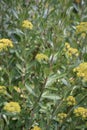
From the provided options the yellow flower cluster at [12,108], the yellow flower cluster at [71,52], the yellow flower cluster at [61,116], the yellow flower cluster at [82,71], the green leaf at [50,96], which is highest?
the yellow flower cluster at [71,52]

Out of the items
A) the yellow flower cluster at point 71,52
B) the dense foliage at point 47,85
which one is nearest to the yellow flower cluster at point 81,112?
the dense foliage at point 47,85

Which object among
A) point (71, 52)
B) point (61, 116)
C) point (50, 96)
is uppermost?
point (71, 52)

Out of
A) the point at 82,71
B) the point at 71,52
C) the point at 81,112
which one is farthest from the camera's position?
the point at 71,52

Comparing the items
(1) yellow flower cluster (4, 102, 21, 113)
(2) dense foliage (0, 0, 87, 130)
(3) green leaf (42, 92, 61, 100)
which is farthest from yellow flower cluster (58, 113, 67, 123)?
(1) yellow flower cluster (4, 102, 21, 113)

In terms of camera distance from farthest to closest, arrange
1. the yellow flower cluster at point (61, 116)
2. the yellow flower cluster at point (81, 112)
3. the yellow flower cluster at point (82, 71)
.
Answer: the yellow flower cluster at point (61, 116) → the yellow flower cluster at point (81, 112) → the yellow flower cluster at point (82, 71)

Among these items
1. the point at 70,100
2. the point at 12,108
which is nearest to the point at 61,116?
the point at 70,100

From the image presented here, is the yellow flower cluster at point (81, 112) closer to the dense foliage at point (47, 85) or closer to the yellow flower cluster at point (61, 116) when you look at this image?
the dense foliage at point (47, 85)

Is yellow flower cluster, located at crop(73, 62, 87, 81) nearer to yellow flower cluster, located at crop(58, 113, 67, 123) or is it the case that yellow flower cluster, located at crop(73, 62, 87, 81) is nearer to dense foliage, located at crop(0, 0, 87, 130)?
dense foliage, located at crop(0, 0, 87, 130)

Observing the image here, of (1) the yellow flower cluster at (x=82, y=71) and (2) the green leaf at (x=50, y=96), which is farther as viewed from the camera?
(2) the green leaf at (x=50, y=96)

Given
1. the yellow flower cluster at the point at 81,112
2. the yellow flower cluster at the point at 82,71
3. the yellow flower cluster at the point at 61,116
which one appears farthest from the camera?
the yellow flower cluster at the point at 61,116

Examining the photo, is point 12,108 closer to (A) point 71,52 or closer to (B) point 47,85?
(B) point 47,85

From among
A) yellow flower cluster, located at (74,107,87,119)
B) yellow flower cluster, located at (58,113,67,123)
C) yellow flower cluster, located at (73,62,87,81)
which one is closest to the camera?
yellow flower cluster, located at (73,62,87,81)

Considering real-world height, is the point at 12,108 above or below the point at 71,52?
below

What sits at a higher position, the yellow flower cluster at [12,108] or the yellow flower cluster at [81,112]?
the yellow flower cluster at [12,108]
